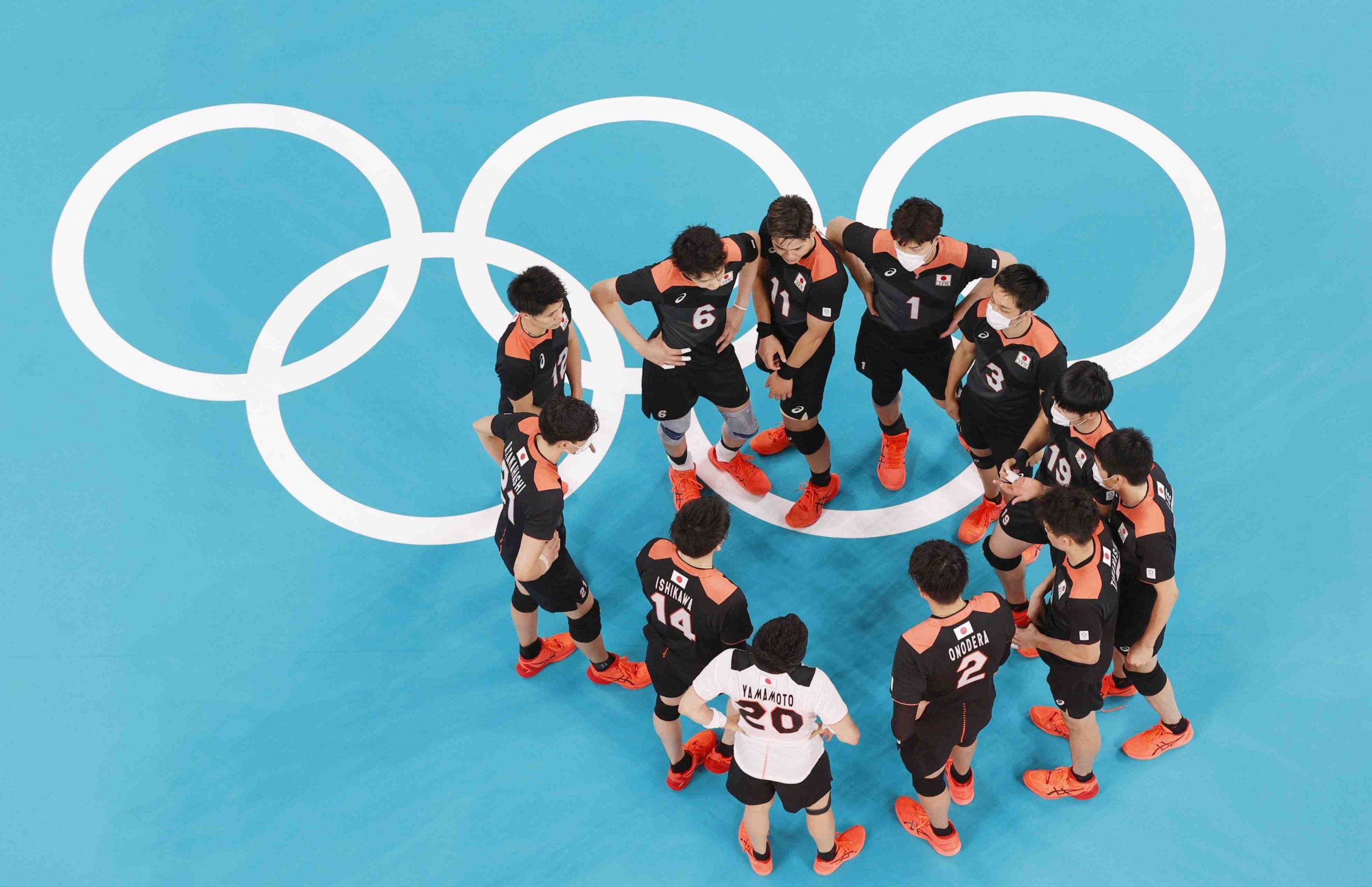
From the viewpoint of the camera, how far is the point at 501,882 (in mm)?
6277

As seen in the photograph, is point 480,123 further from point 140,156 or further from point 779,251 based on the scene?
point 779,251

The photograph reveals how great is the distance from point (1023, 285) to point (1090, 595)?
5.67 feet

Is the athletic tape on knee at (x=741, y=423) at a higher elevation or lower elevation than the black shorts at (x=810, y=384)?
lower

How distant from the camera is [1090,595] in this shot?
5.23 m

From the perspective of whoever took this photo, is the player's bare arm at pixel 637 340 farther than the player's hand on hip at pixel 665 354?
No

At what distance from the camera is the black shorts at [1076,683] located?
222 inches

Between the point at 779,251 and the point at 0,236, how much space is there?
716cm

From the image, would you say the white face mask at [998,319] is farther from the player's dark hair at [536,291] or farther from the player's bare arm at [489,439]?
the player's bare arm at [489,439]

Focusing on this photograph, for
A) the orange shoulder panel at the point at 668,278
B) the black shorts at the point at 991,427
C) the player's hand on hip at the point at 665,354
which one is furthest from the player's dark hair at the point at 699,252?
the black shorts at the point at 991,427

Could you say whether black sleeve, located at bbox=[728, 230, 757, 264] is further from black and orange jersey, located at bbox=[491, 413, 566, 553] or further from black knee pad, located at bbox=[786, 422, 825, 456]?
black and orange jersey, located at bbox=[491, 413, 566, 553]

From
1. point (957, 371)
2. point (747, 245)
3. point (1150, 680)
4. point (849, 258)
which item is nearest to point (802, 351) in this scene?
point (849, 258)

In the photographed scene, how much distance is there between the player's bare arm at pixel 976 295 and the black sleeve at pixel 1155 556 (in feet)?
5.85

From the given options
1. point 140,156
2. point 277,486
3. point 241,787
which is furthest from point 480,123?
point 241,787

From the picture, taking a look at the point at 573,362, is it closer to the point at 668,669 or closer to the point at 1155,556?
the point at 668,669
